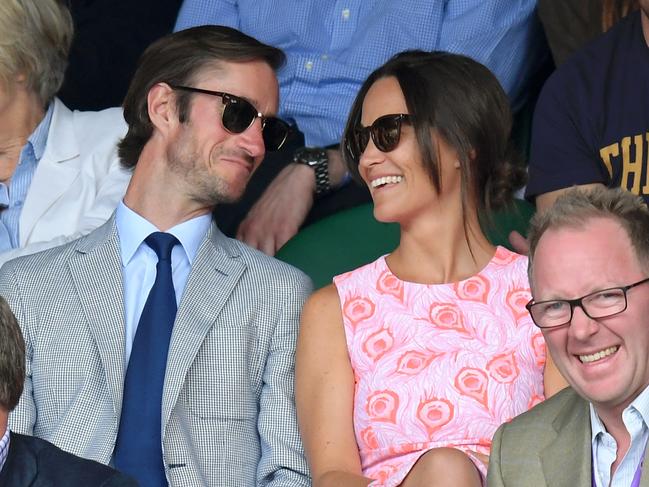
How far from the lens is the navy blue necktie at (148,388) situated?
303cm

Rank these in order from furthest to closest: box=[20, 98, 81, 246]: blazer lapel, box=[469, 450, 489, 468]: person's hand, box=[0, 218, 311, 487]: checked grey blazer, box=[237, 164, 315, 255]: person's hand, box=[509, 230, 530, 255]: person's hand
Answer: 1. box=[237, 164, 315, 255]: person's hand
2. box=[20, 98, 81, 246]: blazer lapel
3. box=[509, 230, 530, 255]: person's hand
4. box=[0, 218, 311, 487]: checked grey blazer
5. box=[469, 450, 489, 468]: person's hand

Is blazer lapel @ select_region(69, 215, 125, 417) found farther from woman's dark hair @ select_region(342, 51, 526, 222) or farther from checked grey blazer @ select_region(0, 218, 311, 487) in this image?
woman's dark hair @ select_region(342, 51, 526, 222)

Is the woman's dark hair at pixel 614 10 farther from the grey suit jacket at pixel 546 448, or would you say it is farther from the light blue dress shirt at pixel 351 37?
the grey suit jacket at pixel 546 448

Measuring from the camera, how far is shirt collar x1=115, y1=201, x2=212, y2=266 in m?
3.28

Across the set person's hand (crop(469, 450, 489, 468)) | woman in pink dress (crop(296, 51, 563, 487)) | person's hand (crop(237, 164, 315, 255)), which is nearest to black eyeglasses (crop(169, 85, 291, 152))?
woman in pink dress (crop(296, 51, 563, 487))

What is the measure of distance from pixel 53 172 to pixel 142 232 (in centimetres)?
61

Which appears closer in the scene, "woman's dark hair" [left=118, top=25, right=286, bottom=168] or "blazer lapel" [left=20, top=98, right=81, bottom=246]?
"woman's dark hair" [left=118, top=25, right=286, bottom=168]

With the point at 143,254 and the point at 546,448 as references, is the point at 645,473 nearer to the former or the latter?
the point at 546,448

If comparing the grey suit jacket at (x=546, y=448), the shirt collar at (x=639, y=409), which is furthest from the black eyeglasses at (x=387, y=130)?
the shirt collar at (x=639, y=409)

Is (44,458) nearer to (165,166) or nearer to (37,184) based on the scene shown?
(165,166)

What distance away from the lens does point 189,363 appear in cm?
306

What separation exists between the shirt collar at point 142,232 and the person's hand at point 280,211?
0.54m

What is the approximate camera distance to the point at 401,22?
407 cm

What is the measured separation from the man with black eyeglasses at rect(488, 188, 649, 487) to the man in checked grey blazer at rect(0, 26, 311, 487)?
728 mm
